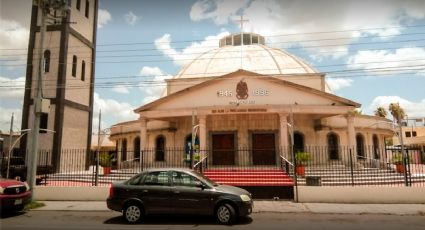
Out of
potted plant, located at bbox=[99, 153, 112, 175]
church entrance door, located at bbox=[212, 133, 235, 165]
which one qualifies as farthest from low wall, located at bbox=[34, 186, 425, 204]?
potted plant, located at bbox=[99, 153, 112, 175]

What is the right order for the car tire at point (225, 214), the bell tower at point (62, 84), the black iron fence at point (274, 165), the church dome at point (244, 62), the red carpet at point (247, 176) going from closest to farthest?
the car tire at point (225, 214)
the red carpet at point (247, 176)
the black iron fence at point (274, 165)
the bell tower at point (62, 84)
the church dome at point (244, 62)

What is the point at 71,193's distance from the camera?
1403 centimetres

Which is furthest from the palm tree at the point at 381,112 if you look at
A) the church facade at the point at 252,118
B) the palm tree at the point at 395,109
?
the church facade at the point at 252,118

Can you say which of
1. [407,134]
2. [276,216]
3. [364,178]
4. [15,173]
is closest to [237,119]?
[364,178]

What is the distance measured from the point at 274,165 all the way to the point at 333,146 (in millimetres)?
5867

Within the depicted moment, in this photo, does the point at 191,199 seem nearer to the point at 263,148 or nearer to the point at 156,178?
the point at 156,178

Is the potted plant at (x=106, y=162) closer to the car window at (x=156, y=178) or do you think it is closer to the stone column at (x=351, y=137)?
the car window at (x=156, y=178)

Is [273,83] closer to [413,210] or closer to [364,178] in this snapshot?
[364,178]

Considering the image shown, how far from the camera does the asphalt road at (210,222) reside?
8789mm

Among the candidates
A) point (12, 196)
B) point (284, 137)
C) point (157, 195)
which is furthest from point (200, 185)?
point (284, 137)

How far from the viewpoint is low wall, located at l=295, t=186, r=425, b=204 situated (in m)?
12.7

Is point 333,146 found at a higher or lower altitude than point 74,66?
lower

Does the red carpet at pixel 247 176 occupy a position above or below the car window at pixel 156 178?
below

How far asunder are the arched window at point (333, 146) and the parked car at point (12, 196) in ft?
63.4
